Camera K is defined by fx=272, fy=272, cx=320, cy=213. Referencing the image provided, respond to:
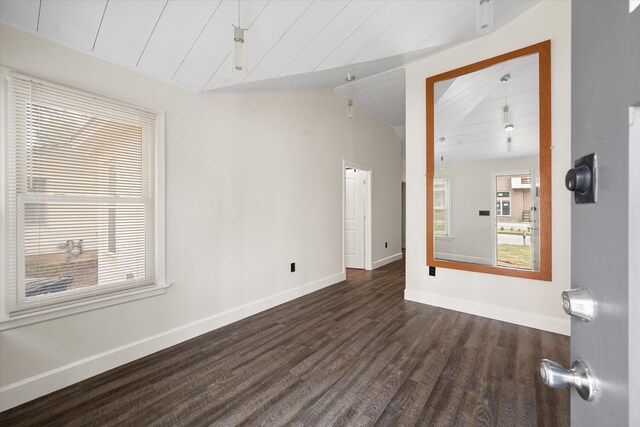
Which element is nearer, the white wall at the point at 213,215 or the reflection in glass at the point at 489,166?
the white wall at the point at 213,215

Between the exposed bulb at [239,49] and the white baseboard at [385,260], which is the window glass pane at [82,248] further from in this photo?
the white baseboard at [385,260]

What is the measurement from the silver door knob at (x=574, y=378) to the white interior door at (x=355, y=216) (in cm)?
468

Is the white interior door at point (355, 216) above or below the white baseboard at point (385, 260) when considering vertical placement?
above

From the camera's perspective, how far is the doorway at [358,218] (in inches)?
201

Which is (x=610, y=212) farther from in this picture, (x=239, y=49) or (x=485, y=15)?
(x=485, y=15)

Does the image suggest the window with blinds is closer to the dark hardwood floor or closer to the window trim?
the window trim

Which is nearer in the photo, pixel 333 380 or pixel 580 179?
pixel 580 179

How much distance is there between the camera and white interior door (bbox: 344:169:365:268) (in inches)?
204

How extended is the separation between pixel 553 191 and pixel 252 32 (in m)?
2.94

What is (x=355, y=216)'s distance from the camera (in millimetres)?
5270

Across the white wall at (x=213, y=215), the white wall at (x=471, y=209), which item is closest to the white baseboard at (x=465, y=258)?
the white wall at (x=471, y=209)

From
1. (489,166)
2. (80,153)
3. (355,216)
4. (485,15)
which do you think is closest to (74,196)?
(80,153)

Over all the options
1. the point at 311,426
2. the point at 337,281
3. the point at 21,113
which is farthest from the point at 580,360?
the point at 337,281

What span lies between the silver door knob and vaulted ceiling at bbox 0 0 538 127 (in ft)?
7.53
